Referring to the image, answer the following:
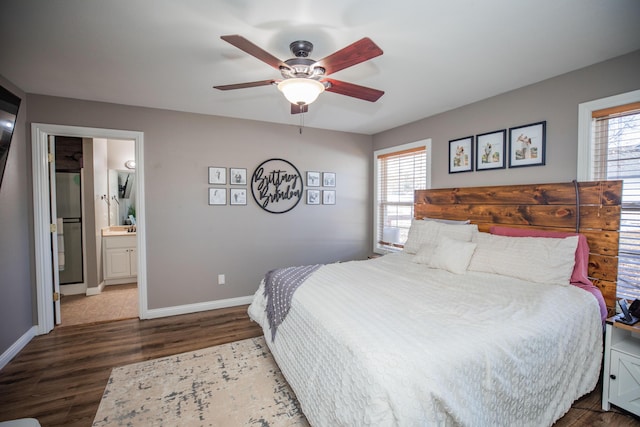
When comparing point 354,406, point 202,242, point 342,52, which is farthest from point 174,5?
point 202,242

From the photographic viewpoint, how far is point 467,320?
1557 millimetres

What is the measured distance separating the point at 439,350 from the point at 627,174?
2.16 meters

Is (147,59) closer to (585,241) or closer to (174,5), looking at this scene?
(174,5)

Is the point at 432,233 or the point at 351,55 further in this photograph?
the point at 432,233

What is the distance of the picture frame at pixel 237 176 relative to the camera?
373 centimetres

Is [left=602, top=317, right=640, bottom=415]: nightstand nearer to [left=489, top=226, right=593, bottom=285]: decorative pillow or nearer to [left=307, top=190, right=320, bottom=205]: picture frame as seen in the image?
[left=489, top=226, right=593, bottom=285]: decorative pillow

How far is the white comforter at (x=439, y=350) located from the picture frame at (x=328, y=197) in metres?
2.15

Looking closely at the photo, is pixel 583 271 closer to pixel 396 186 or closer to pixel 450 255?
pixel 450 255

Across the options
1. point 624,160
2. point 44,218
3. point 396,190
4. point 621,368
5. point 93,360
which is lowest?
point 93,360

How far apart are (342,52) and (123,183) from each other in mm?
5389

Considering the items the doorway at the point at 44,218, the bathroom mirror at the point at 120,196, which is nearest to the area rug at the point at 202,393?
the doorway at the point at 44,218

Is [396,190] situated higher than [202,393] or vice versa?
[396,190]

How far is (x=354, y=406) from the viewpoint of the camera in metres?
1.23

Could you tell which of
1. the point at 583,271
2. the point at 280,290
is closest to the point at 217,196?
the point at 280,290
